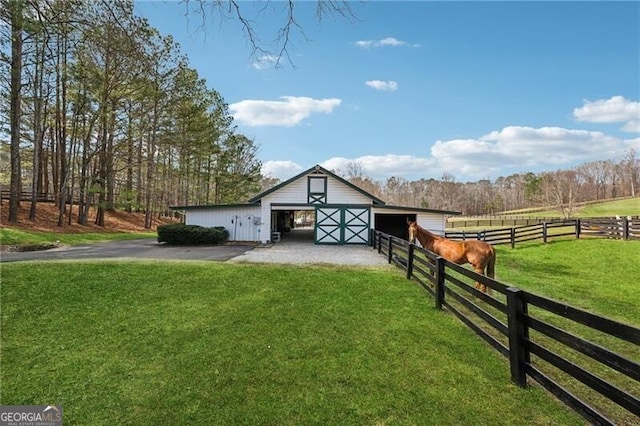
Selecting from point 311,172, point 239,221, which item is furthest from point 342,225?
point 239,221

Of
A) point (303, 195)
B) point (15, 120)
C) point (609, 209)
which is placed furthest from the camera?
point (609, 209)

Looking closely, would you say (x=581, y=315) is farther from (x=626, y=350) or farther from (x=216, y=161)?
(x=216, y=161)

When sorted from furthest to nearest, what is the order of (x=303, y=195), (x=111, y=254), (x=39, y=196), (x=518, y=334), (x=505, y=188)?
(x=505, y=188), (x=39, y=196), (x=303, y=195), (x=111, y=254), (x=518, y=334)

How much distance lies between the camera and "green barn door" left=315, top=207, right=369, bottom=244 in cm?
1767

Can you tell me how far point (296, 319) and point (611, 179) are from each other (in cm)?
9433

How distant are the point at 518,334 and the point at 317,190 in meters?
14.9

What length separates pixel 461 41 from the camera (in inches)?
379

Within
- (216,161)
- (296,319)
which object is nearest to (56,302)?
(296,319)

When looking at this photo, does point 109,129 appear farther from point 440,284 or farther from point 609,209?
point 609,209

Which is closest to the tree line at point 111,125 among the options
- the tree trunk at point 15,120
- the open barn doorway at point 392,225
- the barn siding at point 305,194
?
the tree trunk at point 15,120

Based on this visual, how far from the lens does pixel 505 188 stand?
83750 mm

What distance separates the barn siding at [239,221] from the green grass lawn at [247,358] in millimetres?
10876

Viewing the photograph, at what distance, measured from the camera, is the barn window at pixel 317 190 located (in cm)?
1778

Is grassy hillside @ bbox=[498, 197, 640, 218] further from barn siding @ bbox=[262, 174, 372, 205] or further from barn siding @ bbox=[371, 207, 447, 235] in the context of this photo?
barn siding @ bbox=[262, 174, 372, 205]
